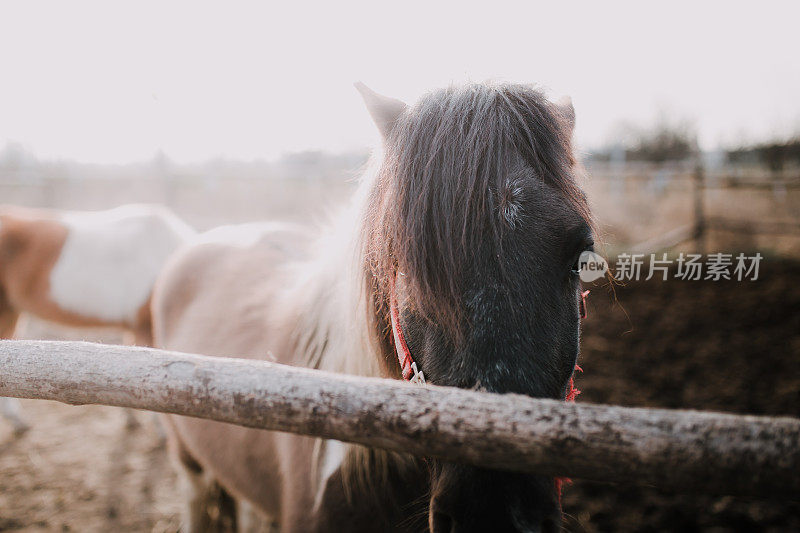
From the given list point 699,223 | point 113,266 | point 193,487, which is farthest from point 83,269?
point 699,223

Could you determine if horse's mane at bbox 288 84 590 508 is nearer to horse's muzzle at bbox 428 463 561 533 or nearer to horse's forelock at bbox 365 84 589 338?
horse's forelock at bbox 365 84 589 338

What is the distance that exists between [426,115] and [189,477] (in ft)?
8.62

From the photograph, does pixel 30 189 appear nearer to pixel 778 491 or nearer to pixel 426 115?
pixel 426 115

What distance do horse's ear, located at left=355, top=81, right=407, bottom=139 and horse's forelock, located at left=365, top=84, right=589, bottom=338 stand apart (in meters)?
0.09

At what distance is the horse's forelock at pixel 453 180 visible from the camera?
41.7 inches

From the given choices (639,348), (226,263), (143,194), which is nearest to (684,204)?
(639,348)

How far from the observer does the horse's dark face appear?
0.95 meters

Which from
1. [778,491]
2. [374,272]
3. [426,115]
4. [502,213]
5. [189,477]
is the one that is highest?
[426,115]

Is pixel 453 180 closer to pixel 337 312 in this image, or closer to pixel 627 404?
pixel 337 312

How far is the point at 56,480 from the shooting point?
357 centimetres

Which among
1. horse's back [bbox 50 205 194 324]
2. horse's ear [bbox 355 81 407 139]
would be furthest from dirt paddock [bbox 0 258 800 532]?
horse's ear [bbox 355 81 407 139]

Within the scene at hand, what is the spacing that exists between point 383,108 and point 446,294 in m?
0.70

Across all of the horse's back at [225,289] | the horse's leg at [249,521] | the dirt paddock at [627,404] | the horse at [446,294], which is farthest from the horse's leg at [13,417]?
the horse at [446,294]

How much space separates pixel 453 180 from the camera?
113 cm
